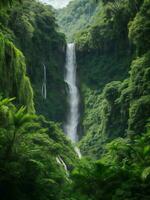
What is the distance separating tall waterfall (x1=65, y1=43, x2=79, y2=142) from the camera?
51.4 m

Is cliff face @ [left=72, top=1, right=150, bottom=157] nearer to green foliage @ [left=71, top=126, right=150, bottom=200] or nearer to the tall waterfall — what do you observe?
the tall waterfall

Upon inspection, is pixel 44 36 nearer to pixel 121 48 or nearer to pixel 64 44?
pixel 64 44

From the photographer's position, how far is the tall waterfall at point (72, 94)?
2025 inches

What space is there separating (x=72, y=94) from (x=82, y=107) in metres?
2.12

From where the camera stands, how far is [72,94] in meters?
55.9

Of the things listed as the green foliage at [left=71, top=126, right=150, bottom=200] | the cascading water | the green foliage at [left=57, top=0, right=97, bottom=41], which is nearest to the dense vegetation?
the green foliage at [left=71, top=126, right=150, bottom=200]

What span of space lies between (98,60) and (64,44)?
4.57m

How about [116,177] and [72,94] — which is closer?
[116,177]

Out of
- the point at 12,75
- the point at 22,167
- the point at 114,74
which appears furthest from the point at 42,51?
the point at 22,167

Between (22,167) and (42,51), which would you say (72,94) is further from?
(22,167)

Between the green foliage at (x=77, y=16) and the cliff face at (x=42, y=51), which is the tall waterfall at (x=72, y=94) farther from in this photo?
the green foliage at (x=77, y=16)

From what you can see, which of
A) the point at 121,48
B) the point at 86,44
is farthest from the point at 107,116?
the point at 86,44

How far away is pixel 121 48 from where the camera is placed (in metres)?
54.9

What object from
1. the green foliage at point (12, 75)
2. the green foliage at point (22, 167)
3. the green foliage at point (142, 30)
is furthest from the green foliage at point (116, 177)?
the green foliage at point (142, 30)
